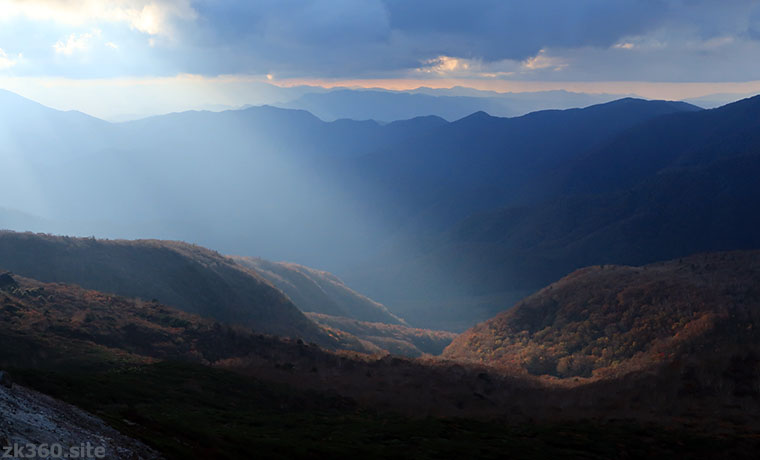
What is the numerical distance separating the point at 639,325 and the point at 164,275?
37095mm

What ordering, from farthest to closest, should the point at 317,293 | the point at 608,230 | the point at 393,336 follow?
the point at 608,230 → the point at 317,293 → the point at 393,336

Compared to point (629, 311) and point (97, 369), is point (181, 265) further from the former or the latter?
point (629, 311)

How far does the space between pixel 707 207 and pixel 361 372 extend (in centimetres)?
14285

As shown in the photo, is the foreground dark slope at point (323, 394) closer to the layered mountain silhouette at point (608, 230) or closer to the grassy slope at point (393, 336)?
the grassy slope at point (393, 336)

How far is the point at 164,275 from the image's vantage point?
4541cm

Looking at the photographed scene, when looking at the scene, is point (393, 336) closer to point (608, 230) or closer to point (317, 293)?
point (317, 293)

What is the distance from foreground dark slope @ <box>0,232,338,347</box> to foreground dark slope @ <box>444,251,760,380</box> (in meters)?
16.8

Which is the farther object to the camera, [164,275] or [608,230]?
[608,230]

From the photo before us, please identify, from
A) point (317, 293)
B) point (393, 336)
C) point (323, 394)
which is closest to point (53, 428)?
point (323, 394)

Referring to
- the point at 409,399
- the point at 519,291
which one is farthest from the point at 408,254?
the point at 409,399

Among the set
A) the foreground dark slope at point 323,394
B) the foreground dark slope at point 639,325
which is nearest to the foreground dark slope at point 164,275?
the foreground dark slope at point 323,394

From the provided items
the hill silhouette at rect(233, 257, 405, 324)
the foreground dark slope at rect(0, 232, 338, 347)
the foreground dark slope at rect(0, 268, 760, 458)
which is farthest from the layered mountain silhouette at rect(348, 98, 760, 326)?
the foreground dark slope at rect(0, 268, 760, 458)

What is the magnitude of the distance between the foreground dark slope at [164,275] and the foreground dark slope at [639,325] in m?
16.8

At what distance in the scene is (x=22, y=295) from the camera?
85.9ft
